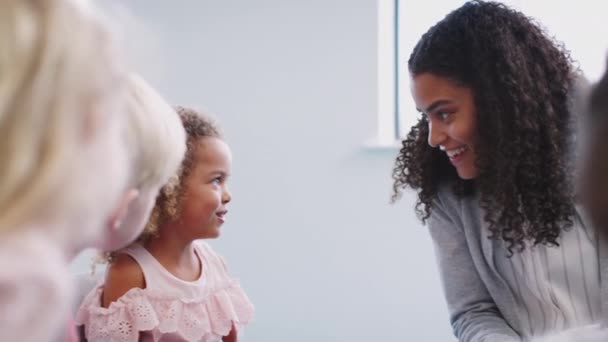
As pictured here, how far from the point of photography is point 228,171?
1.48 metres

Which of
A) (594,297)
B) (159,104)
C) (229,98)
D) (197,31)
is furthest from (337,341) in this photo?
(159,104)

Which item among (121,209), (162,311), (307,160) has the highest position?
(121,209)

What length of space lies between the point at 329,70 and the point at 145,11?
631 millimetres

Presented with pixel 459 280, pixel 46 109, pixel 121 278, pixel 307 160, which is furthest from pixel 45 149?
pixel 307 160

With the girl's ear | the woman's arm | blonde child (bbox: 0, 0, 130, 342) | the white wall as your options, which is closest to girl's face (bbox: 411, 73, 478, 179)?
the woman's arm

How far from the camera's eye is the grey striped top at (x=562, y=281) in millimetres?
1249

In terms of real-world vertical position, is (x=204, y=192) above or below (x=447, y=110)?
below

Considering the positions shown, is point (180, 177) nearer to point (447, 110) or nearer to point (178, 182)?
point (178, 182)

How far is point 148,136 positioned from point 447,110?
70 centimetres

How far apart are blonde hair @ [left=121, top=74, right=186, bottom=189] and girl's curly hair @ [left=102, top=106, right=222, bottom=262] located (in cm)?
62

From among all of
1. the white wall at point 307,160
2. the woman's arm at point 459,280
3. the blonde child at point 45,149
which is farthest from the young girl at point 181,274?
the white wall at point 307,160

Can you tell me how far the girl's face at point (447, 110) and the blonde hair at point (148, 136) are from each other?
61 centimetres

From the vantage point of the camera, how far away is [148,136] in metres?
0.68

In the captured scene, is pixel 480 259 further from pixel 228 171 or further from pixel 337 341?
pixel 337 341
